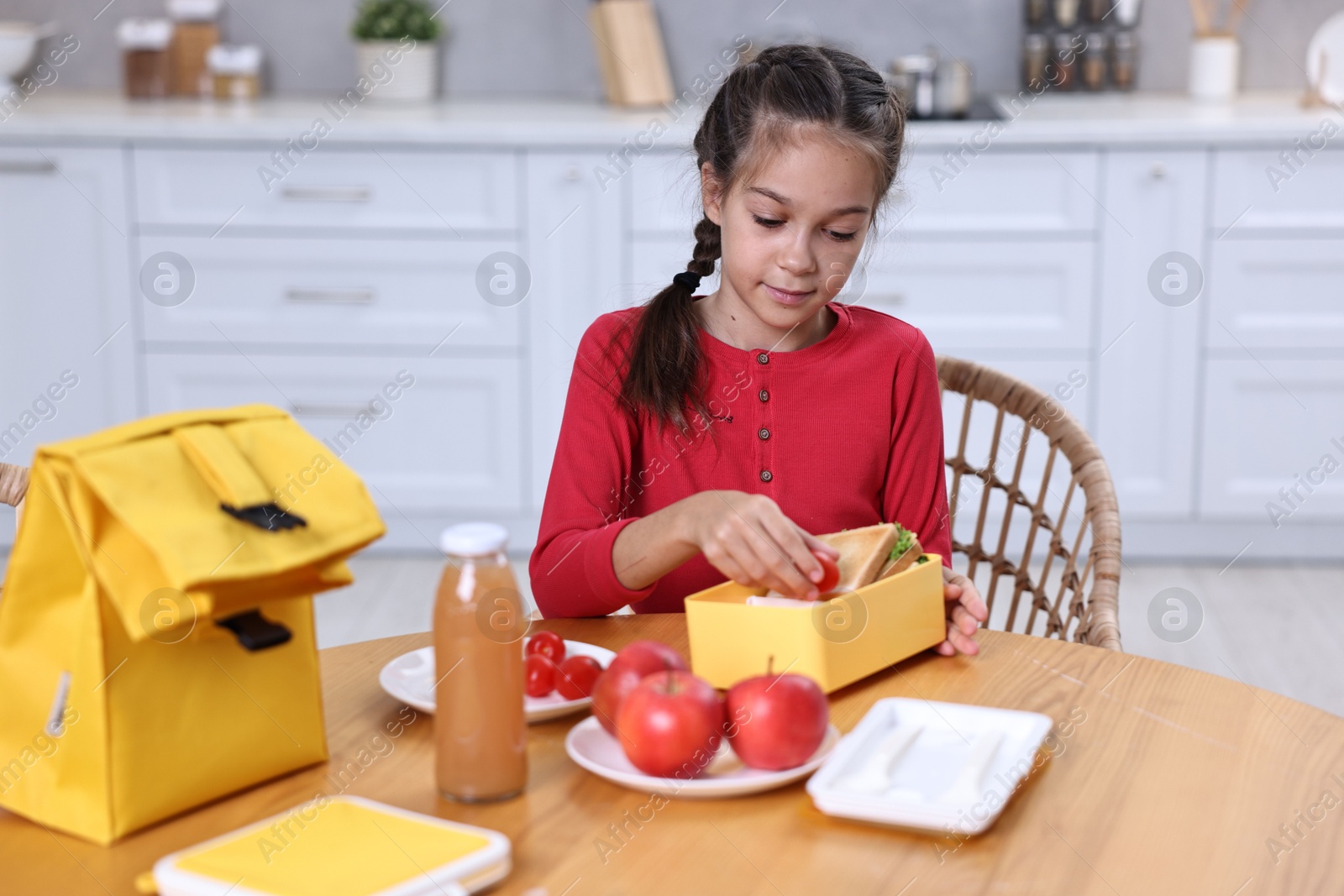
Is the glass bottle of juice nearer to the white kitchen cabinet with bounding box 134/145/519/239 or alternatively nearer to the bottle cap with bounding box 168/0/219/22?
the white kitchen cabinet with bounding box 134/145/519/239

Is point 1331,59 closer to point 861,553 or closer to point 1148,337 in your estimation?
point 1148,337

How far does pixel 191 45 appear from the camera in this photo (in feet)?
10.5

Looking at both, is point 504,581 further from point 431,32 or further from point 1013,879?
point 431,32

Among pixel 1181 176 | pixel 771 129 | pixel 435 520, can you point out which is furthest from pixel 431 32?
pixel 771 129

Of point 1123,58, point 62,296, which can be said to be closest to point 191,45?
point 62,296

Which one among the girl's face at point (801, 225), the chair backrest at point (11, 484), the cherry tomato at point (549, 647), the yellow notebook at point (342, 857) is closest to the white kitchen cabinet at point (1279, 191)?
the girl's face at point (801, 225)

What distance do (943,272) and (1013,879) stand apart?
6.98ft

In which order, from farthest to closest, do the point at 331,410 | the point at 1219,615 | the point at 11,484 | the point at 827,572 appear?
the point at 331,410 → the point at 1219,615 → the point at 11,484 → the point at 827,572

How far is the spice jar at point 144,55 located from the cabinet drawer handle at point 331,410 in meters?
0.88

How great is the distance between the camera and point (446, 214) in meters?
2.77

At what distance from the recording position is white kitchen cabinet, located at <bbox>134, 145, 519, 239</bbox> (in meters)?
2.75

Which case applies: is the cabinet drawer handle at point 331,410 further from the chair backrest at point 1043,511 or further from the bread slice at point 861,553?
the bread slice at point 861,553

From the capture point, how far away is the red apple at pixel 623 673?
887mm

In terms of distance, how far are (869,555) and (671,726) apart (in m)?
0.27
